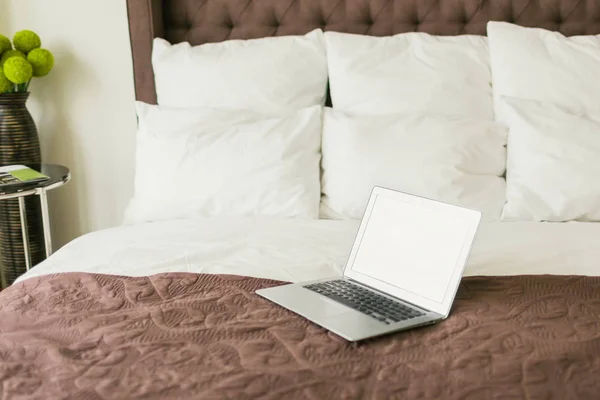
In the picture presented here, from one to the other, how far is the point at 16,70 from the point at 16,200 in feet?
1.53

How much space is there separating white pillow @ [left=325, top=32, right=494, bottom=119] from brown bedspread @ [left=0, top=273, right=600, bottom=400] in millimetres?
824

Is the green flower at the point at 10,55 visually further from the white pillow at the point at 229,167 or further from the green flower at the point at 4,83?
the white pillow at the point at 229,167

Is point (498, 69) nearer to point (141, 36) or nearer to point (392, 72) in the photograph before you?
point (392, 72)

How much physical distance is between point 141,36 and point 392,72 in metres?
0.86

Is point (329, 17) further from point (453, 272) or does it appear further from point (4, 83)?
point (453, 272)

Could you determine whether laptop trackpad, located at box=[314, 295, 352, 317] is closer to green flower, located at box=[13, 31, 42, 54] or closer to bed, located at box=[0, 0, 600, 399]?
bed, located at box=[0, 0, 600, 399]

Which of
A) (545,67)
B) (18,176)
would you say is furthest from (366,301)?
(18,176)

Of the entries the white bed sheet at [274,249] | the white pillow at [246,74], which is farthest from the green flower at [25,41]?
the white bed sheet at [274,249]

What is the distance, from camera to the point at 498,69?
2090 mm

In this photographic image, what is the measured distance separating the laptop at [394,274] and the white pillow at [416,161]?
1.52ft

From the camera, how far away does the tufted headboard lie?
226cm

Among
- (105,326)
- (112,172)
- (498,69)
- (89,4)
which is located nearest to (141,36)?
(89,4)

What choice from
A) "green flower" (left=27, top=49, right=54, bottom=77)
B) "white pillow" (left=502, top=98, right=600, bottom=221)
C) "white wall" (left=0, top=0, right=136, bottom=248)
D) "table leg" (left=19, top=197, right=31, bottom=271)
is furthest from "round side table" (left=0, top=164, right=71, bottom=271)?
"white pillow" (left=502, top=98, right=600, bottom=221)

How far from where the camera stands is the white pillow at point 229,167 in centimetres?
192
